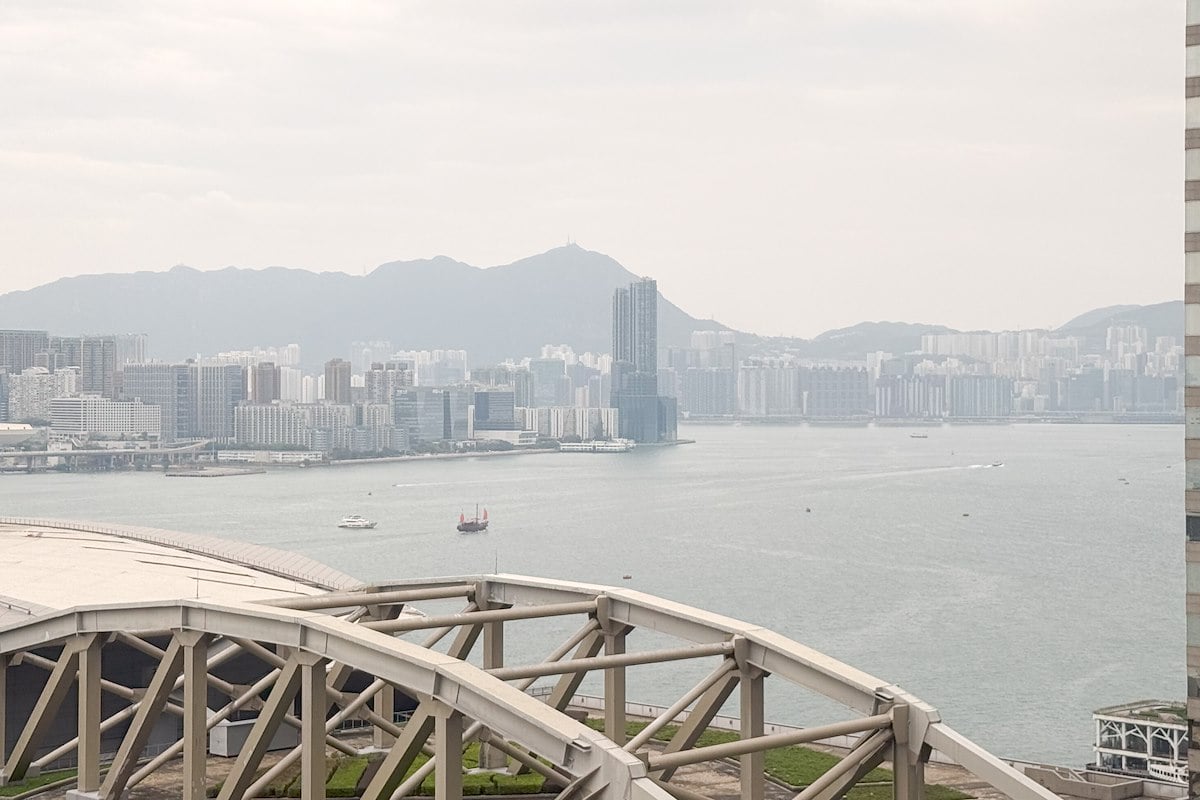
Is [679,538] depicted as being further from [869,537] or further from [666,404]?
[666,404]

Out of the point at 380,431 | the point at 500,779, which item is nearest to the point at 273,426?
the point at 380,431

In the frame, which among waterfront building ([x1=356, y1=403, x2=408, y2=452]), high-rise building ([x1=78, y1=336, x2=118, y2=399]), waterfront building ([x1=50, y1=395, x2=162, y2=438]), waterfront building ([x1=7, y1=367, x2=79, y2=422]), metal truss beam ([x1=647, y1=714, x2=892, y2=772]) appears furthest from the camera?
high-rise building ([x1=78, y1=336, x2=118, y2=399])

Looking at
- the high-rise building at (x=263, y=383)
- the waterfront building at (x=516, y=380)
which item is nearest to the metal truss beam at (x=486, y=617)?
the high-rise building at (x=263, y=383)

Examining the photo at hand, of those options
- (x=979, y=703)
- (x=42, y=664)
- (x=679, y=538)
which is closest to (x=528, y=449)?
(x=679, y=538)

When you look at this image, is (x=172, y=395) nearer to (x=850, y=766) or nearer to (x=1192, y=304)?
(x=1192, y=304)

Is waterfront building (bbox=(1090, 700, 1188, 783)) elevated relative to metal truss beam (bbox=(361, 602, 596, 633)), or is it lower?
lower

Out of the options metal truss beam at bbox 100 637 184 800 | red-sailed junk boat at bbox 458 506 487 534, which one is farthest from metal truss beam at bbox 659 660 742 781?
red-sailed junk boat at bbox 458 506 487 534

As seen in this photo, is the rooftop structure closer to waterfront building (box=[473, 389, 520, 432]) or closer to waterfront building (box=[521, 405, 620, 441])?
waterfront building (box=[521, 405, 620, 441])
